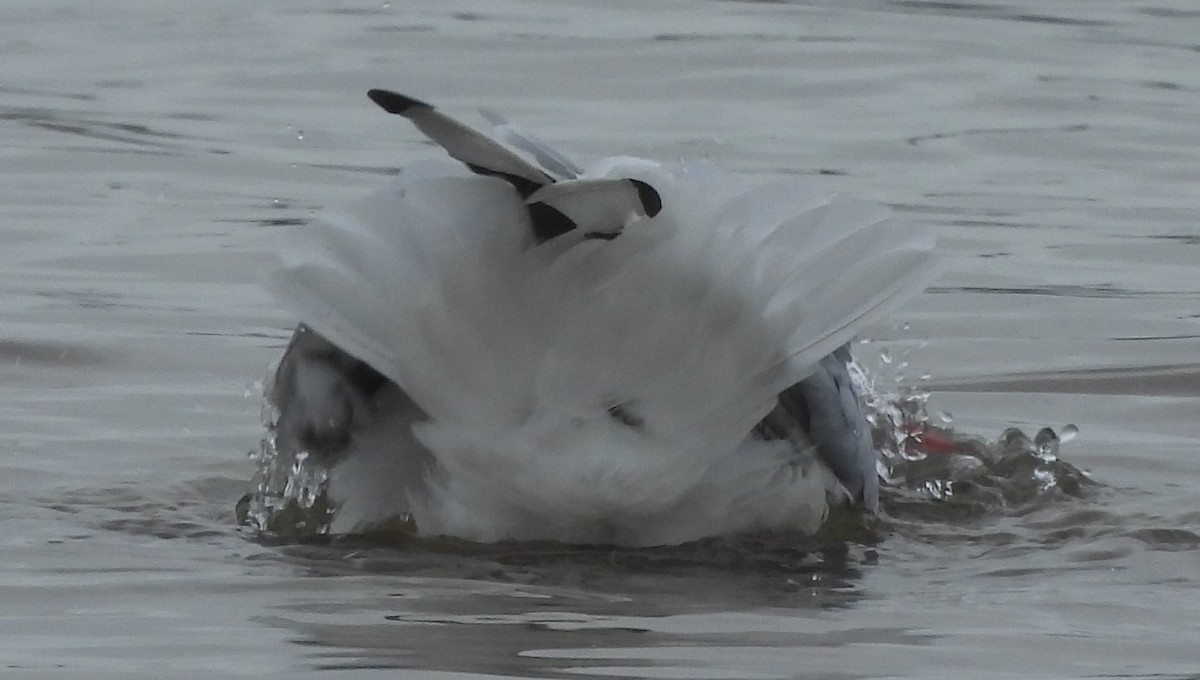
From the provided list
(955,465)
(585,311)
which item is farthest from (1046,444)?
(585,311)

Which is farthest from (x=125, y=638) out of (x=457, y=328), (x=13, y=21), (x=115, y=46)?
(x=13, y=21)

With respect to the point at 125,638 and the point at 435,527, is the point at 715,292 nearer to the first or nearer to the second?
the point at 435,527

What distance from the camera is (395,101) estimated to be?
475 cm

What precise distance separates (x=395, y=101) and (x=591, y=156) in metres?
5.90

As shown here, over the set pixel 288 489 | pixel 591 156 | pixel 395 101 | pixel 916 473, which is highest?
pixel 591 156

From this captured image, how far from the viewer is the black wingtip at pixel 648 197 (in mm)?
4582

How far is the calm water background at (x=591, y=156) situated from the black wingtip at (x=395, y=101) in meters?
0.55

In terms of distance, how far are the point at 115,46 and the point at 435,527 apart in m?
9.01

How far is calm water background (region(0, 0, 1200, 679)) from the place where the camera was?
180 inches

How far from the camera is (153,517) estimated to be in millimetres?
5746

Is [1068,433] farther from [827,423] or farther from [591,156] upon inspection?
[591,156]

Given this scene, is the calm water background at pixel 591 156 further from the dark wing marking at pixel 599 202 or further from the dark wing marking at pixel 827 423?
the dark wing marking at pixel 599 202

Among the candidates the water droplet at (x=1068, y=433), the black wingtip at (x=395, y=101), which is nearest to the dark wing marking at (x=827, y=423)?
the black wingtip at (x=395, y=101)

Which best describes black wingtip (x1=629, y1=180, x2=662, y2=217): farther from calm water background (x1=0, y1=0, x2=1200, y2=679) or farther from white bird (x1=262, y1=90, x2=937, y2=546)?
calm water background (x1=0, y1=0, x2=1200, y2=679)
